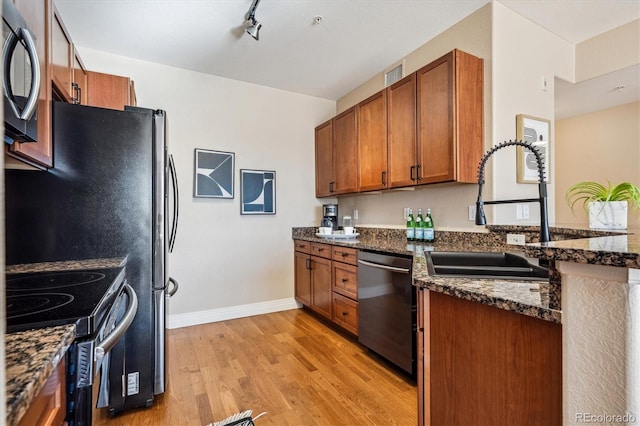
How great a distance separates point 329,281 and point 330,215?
3.15ft

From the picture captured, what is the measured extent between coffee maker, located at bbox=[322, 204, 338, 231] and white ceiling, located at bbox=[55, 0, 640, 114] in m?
1.53

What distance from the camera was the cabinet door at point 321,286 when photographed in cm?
295

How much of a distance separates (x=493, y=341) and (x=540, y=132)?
2.25m

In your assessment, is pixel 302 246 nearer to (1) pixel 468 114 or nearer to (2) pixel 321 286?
(2) pixel 321 286

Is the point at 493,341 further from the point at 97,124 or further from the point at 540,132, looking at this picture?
the point at 540,132

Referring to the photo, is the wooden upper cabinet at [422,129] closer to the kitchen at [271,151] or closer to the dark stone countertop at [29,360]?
the kitchen at [271,151]

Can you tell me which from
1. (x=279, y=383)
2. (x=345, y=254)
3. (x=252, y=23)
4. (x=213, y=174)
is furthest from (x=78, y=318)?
(x=213, y=174)

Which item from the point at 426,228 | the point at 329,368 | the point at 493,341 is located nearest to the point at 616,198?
the point at 426,228

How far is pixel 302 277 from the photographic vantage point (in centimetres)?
346

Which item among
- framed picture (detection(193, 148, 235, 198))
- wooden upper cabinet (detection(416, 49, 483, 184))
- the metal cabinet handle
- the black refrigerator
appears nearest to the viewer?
the metal cabinet handle

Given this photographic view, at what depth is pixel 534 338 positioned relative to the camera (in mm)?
782

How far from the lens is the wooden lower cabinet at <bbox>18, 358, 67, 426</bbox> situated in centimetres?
55

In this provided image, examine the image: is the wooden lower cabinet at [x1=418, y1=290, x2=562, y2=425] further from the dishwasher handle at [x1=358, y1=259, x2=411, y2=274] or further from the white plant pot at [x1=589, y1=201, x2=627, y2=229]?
the white plant pot at [x1=589, y1=201, x2=627, y2=229]
